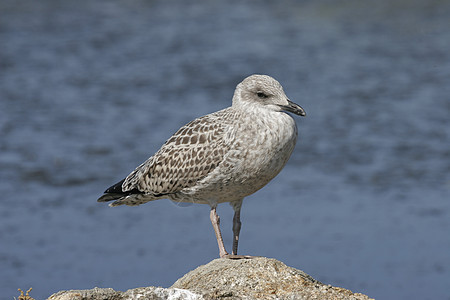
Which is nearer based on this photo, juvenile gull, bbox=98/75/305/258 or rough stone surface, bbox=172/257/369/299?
rough stone surface, bbox=172/257/369/299

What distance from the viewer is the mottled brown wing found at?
7422 mm

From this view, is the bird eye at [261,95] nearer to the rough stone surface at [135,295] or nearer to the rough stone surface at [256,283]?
the rough stone surface at [256,283]

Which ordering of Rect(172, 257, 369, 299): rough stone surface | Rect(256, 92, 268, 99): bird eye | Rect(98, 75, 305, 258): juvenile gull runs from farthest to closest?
Rect(256, 92, 268, 99): bird eye < Rect(98, 75, 305, 258): juvenile gull < Rect(172, 257, 369, 299): rough stone surface

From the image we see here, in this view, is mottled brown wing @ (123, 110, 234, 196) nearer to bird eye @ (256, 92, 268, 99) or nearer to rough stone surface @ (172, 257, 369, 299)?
bird eye @ (256, 92, 268, 99)

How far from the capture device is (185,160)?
7.69 m

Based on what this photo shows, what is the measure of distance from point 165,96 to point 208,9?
Result: 823cm

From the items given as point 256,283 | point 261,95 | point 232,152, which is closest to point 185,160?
point 232,152

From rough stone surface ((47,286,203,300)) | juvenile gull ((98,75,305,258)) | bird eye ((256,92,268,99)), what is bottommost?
rough stone surface ((47,286,203,300))

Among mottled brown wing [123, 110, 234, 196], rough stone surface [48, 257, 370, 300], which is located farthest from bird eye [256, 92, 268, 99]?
rough stone surface [48, 257, 370, 300]

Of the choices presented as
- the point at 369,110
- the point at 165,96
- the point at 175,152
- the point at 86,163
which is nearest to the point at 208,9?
the point at 165,96

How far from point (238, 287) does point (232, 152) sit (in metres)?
1.65

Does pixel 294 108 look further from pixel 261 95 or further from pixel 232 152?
pixel 232 152

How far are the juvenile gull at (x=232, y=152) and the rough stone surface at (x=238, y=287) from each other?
0.84 meters

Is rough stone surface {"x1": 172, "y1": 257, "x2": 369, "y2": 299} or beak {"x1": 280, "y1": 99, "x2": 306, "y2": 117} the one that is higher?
beak {"x1": 280, "y1": 99, "x2": 306, "y2": 117}
